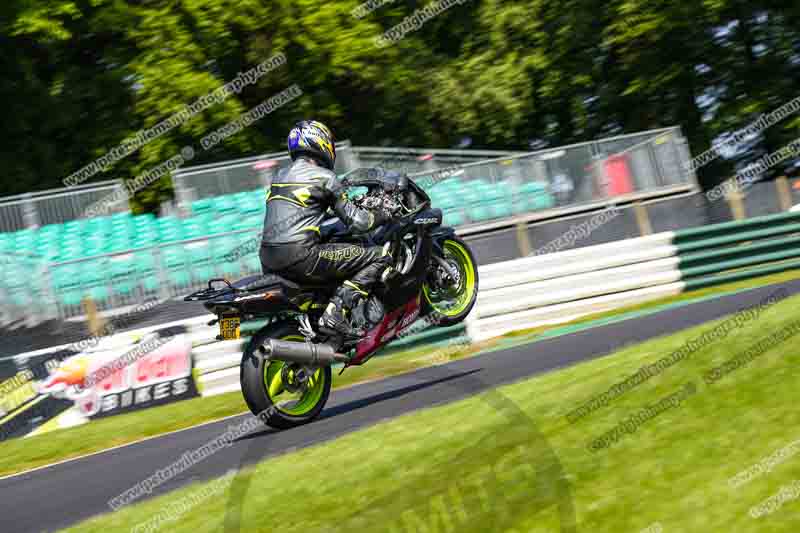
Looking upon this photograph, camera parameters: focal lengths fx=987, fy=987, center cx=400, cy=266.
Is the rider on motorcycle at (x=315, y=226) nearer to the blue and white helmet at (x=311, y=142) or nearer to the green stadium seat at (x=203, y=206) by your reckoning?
the blue and white helmet at (x=311, y=142)

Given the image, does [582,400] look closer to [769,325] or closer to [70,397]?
[769,325]

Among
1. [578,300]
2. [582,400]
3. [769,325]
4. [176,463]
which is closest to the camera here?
[582,400]

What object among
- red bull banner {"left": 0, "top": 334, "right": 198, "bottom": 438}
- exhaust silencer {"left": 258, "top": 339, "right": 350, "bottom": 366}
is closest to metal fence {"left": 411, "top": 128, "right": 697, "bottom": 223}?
red bull banner {"left": 0, "top": 334, "right": 198, "bottom": 438}

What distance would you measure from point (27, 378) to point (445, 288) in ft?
17.6

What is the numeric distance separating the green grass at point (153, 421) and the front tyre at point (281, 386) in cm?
237

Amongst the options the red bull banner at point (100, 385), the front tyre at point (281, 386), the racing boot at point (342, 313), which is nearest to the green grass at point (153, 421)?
the red bull banner at point (100, 385)

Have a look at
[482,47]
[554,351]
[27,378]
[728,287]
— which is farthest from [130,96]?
[554,351]

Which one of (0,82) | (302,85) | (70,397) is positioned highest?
(0,82)

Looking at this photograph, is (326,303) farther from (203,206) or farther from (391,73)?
(391,73)

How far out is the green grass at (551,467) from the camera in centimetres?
368

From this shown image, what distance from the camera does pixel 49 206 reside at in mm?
15914

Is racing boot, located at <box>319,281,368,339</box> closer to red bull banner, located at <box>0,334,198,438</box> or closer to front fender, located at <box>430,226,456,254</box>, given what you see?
front fender, located at <box>430,226,456,254</box>

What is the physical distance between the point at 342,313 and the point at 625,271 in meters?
7.10

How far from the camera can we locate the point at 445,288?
834cm
